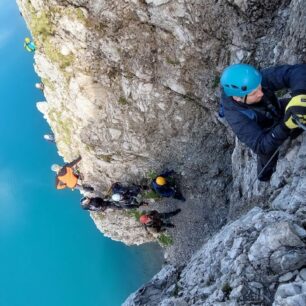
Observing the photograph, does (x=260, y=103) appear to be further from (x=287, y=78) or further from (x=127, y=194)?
(x=127, y=194)

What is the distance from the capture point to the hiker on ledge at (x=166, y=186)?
1630 cm

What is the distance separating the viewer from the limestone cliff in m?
5.98

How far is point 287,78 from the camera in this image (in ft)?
22.4

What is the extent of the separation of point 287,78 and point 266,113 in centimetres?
76

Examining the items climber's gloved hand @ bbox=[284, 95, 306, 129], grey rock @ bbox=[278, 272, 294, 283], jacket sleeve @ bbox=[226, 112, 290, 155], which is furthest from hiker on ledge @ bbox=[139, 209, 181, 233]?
grey rock @ bbox=[278, 272, 294, 283]

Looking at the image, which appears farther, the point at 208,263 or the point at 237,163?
the point at 237,163

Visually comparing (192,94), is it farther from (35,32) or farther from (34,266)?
(34,266)

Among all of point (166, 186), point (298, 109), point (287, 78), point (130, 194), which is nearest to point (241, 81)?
point (287, 78)

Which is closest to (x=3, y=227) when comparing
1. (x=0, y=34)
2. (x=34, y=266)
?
(x=34, y=266)

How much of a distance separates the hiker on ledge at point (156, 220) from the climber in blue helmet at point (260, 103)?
34.4 ft

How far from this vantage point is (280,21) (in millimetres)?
11500

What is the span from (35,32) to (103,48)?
11.0 feet

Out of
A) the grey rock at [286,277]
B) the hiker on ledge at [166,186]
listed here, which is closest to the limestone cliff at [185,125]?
the grey rock at [286,277]

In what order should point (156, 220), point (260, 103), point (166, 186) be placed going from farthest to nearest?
point (156, 220) → point (166, 186) → point (260, 103)
